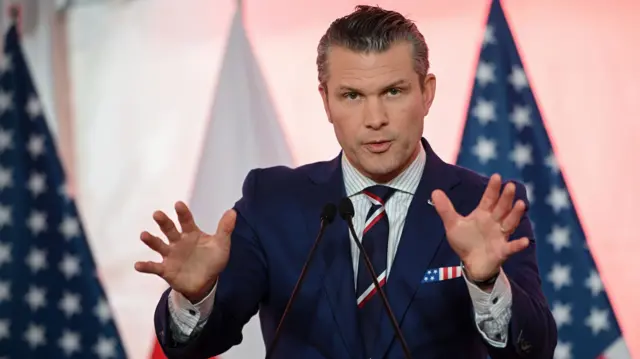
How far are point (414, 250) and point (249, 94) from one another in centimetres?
162

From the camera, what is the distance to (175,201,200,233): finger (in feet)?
5.05

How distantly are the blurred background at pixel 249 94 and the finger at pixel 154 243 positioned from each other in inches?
65.0

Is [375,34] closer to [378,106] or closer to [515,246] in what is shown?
[378,106]

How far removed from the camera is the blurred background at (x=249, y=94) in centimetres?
301

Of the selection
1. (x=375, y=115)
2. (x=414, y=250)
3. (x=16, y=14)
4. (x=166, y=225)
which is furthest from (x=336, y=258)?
(x=16, y=14)

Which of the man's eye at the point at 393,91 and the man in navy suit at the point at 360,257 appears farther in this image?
the man's eye at the point at 393,91

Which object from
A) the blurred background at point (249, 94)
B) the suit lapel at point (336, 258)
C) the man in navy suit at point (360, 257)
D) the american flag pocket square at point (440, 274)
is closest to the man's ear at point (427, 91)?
the man in navy suit at point (360, 257)

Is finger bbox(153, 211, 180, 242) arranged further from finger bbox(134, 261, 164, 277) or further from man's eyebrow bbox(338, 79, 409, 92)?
man's eyebrow bbox(338, 79, 409, 92)

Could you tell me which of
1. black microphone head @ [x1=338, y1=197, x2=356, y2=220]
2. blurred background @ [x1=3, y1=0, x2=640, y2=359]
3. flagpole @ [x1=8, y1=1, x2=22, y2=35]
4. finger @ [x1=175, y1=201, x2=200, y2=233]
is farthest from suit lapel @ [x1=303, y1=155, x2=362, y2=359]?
flagpole @ [x1=8, y1=1, x2=22, y2=35]

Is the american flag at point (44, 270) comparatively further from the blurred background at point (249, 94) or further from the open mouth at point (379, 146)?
the open mouth at point (379, 146)

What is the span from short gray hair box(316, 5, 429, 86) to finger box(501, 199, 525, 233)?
463 mm

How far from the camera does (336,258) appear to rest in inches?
71.6

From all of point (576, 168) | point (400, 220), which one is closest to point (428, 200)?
point (400, 220)

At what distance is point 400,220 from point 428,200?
0.07m
